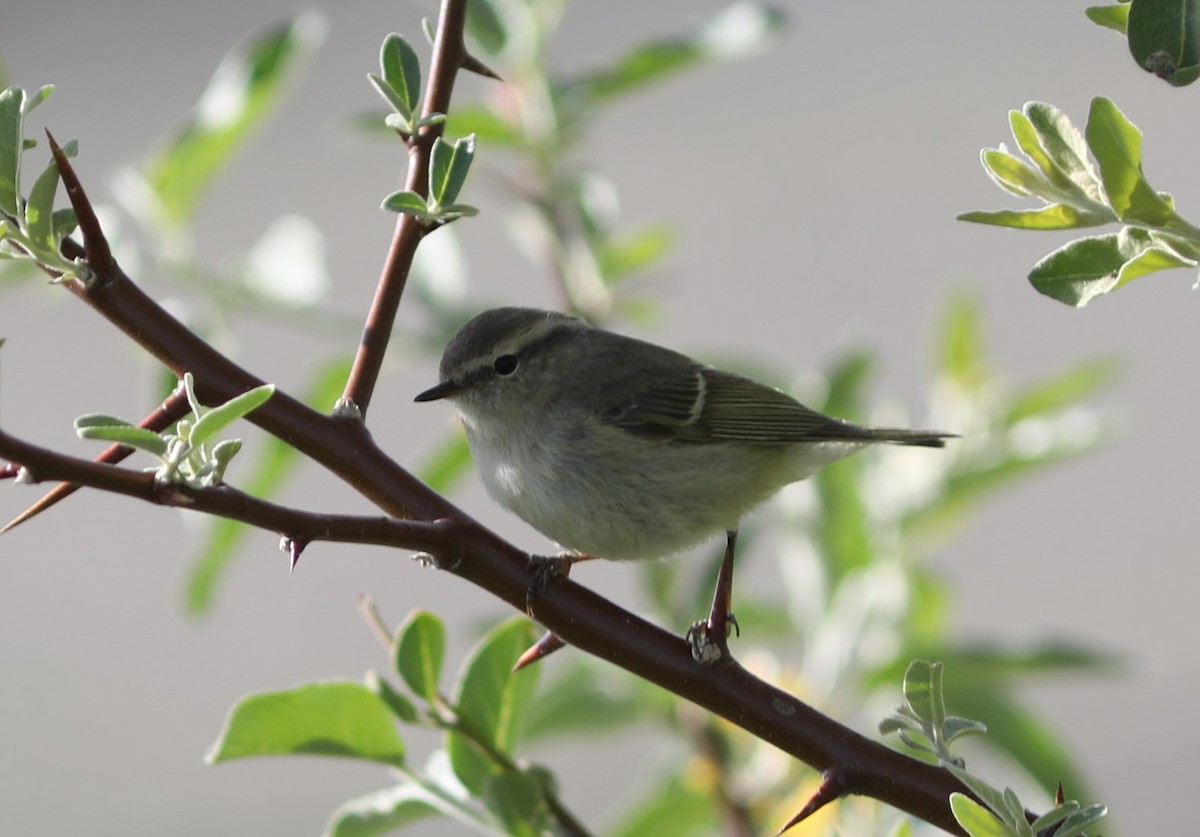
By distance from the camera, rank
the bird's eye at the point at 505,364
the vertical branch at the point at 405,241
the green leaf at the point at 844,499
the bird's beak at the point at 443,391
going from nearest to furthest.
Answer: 1. the vertical branch at the point at 405,241
2. the green leaf at the point at 844,499
3. the bird's beak at the point at 443,391
4. the bird's eye at the point at 505,364

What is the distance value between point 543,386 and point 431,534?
1.52 metres

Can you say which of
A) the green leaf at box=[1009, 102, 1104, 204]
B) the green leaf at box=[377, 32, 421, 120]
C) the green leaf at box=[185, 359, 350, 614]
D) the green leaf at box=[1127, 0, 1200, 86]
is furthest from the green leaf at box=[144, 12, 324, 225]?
the green leaf at box=[1127, 0, 1200, 86]

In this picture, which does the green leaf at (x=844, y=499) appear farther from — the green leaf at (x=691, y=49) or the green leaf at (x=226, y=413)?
the green leaf at (x=226, y=413)

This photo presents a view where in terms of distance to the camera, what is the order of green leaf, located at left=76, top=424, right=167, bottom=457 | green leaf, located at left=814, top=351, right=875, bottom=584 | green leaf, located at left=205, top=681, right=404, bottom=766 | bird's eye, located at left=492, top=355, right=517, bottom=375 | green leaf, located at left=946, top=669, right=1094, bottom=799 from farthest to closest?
bird's eye, located at left=492, top=355, right=517, bottom=375 → green leaf, located at left=814, top=351, right=875, bottom=584 → green leaf, located at left=946, top=669, right=1094, bottom=799 → green leaf, located at left=205, top=681, right=404, bottom=766 → green leaf, located at left=76, top=424, right=167, bottom=457

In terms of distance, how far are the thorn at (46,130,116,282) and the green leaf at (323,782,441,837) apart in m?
0.69

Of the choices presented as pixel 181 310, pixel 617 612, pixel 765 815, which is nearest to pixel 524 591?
pixel 617 612

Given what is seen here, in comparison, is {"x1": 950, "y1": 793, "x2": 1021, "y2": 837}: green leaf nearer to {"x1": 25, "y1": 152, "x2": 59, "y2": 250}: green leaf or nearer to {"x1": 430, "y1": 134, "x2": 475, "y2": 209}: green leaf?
{"x1": 430, "y1": 134, "x2": 475, "y2": 209}: green leaf

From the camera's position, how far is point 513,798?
1376mm

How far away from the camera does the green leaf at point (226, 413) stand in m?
0.98

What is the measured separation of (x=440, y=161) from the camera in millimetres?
1193

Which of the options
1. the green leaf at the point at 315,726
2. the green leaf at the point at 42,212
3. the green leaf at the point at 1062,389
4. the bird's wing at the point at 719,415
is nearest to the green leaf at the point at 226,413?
the green leaf at the point at 42,212

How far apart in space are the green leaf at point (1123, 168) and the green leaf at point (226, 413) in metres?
0.67

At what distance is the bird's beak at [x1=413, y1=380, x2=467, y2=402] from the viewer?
248 centimetres

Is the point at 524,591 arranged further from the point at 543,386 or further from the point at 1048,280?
the point at 543,386
